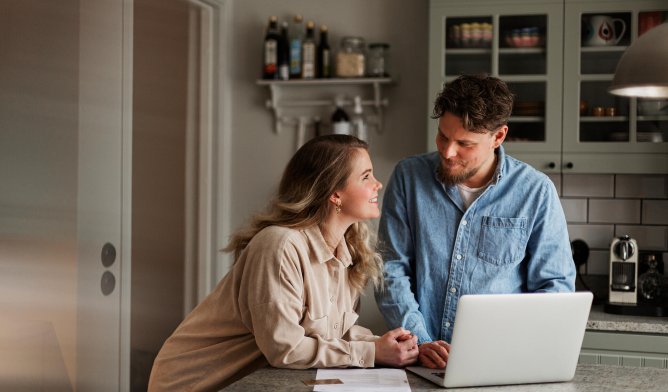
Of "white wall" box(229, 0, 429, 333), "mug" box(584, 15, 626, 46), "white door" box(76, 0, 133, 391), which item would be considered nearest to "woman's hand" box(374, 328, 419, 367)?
"white door" box(76, 0, 133, 391)

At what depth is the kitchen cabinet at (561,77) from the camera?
363 centimetres

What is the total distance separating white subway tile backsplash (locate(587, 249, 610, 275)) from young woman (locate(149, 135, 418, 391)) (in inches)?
81.7

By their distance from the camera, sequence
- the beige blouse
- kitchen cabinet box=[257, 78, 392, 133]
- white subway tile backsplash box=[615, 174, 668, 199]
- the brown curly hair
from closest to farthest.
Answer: the beige blouse
the brown curly hair
white subway tile backsplash box=[615, 174, 668, 199]
kitchen cabinet box=[257, 78, 392, 133]

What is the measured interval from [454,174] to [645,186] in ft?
6.28

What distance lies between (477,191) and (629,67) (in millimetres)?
558

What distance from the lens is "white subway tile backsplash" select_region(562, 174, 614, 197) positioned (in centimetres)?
398

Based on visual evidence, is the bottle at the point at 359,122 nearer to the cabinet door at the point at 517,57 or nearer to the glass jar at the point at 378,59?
the glass jar at the point at 378,59

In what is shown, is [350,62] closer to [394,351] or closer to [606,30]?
[606,30]

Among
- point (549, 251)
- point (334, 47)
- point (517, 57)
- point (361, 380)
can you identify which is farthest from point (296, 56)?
point (361, 380)

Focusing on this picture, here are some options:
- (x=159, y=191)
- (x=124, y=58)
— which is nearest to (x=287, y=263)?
(x=124, y=58)

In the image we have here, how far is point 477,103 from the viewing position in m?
2.29

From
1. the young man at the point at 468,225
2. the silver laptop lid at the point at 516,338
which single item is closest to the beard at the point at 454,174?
the young man at the point at 468,225

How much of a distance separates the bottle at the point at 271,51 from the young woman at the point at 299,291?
2088 millimetres

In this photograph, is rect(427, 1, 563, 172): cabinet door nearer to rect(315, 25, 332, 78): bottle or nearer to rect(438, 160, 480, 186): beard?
rect(315, 25, 332, 78): bottle
